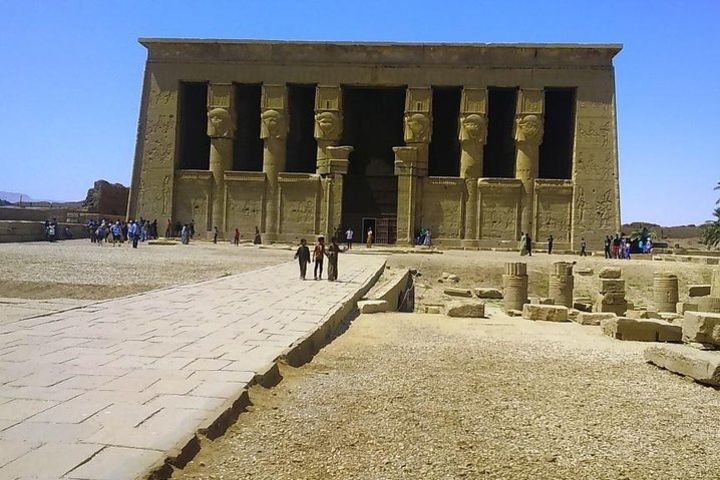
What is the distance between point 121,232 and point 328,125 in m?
10.8

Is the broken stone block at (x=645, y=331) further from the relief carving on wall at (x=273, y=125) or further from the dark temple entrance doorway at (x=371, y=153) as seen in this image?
the dark temple entrance doorway at (x=371, y=153)

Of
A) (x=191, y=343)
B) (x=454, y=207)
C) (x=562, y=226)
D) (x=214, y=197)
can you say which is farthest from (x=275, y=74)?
(x=191, y=343)

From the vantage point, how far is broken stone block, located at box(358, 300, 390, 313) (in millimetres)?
10719

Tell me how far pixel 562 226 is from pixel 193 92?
20097 mm

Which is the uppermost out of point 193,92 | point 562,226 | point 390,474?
point 193,92

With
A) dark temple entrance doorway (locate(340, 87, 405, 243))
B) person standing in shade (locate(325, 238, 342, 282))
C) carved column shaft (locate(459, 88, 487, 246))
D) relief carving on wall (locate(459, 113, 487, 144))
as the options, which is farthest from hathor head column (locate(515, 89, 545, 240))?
person standing in shade (locate(325, 238, 342, 282))

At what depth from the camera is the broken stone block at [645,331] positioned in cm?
889

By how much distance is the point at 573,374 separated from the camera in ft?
21.1

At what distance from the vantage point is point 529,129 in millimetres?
30094

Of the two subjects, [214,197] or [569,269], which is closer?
[569,269]

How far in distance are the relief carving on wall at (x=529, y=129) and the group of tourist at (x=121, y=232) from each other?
17904mm

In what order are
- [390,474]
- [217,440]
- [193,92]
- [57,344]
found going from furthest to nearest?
[193,92], [57,344], [217,440], [390,474]

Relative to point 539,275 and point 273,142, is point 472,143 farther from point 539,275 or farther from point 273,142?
point 539,275

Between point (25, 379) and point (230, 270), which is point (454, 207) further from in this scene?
point (25, 379)
